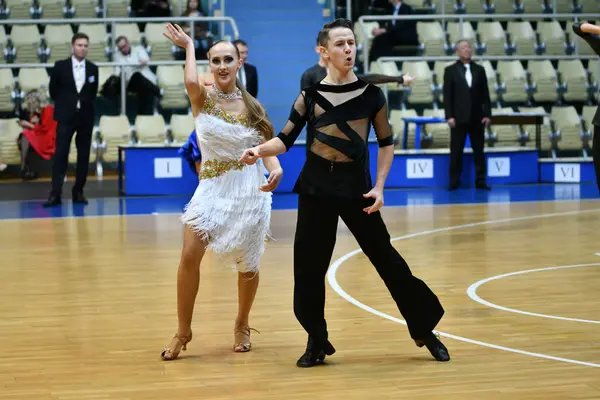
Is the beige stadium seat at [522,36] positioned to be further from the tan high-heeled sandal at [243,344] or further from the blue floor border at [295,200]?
the tan high-heeled sandal at [243,344]

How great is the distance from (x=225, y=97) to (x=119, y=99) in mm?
11039

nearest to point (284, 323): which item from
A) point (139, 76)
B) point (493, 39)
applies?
point (139, 76)

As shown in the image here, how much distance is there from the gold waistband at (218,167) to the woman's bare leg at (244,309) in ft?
1.82

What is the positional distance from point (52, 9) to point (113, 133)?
269cm

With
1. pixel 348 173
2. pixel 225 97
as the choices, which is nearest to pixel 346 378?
pixel 348 173

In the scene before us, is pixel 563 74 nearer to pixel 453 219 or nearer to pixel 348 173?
pixel 453 219

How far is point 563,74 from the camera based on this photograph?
17188mm

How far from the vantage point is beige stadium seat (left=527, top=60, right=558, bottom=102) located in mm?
17031

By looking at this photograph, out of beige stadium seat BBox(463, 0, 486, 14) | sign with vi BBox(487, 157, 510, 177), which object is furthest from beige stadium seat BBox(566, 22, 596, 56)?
sign with vi BBox(487, 157, 510, 177)

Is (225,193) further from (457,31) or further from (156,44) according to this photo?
(457,31)

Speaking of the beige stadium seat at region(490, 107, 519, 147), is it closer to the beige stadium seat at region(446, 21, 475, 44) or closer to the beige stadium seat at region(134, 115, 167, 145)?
the beige stadium seat at region(446, 21, 475, 44)

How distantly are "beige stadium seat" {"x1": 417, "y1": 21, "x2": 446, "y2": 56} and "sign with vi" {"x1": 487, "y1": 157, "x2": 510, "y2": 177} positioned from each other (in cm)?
239

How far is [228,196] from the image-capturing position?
5637 mm

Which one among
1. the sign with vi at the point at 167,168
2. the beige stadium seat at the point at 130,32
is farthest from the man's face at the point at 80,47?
the beige stadium seat at the point at 130,32
